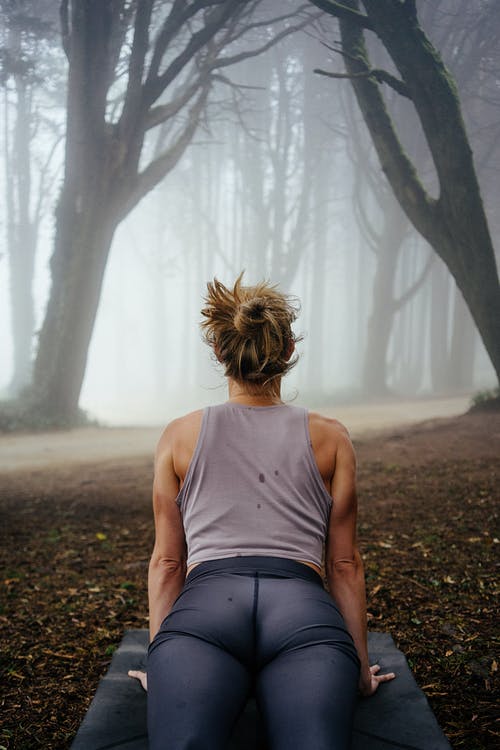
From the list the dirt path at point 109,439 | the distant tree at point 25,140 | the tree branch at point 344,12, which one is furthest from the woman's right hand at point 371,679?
the tree branch at point 344,12

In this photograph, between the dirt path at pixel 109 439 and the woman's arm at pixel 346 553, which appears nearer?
the woman's arm at pixel 346 553

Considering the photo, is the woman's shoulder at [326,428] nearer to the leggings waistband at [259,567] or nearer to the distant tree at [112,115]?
the leggings waistband at [259,567]

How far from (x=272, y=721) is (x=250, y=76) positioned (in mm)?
11035

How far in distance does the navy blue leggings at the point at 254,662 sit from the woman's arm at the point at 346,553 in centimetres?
25

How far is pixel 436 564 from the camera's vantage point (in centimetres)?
443

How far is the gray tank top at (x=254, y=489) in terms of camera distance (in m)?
1.74

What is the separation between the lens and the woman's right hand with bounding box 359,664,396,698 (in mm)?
1979

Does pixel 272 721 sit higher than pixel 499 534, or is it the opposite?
pixel 272 721

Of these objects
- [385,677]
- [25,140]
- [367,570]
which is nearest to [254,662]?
[385,677]

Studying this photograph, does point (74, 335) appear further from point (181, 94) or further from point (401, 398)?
point (401, 398)

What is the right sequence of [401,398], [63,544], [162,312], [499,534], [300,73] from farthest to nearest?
[162,312] < [401,398] < [300,73] < [63,544] < [499,534]

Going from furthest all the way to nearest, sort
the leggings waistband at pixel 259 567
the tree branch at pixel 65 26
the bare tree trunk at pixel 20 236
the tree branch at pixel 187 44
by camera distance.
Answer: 1. the tree branch at pixel 187 44
2. the bare tree trunk at pixel 20 236
3. the tree branch at pixel 65 26
4. the leggings waistband at pixel 259 567

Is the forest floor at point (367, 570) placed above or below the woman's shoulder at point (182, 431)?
below

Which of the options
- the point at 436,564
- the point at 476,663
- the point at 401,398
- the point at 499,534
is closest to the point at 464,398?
the point at 401,398
